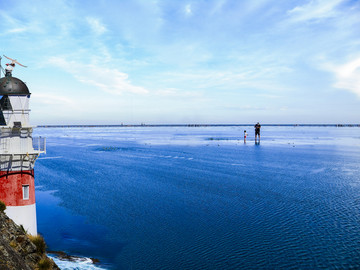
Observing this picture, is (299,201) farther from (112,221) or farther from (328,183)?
(112,221)

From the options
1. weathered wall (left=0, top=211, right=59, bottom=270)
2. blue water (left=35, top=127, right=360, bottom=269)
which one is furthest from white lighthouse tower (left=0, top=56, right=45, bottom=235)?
weathered wall (left=0, top=211, right=59, bottom=270)

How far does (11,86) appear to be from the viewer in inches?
757

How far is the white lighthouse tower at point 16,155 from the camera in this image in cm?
1875

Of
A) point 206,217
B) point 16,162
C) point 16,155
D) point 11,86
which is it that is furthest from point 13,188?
point 206,217

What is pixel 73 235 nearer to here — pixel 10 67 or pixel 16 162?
pixel 16 162

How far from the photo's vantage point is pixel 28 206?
19.1 m

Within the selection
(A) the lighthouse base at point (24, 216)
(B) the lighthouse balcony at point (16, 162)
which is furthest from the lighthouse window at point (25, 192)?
(B) the lighthouse balcony at point (16, 162)

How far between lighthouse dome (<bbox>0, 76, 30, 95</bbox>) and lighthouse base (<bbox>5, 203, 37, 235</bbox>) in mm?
7505

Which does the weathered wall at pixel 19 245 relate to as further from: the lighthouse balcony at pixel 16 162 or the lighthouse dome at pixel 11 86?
the lighthouse dome at pixel 11 86

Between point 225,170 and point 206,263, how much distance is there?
29421 mm

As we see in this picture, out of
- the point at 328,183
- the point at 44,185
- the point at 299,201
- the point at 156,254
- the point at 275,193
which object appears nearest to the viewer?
the point at 156,254

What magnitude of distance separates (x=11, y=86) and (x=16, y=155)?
4.59 m

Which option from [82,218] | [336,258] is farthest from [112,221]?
[336,258]

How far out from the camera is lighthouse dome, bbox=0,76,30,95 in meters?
19.1
